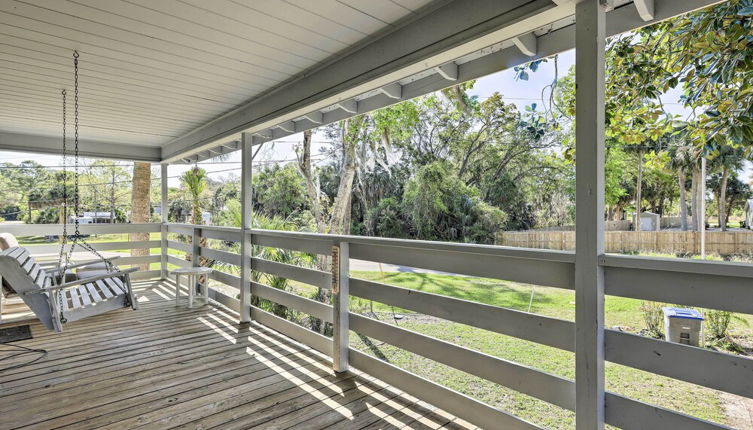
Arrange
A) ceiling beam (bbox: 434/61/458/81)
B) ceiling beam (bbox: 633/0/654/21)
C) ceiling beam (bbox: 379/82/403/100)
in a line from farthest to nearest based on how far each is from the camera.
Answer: ceiling beam (bbox: 379/82/403/100) < ceiling beam (bbox: 434/61/458/81) < ceiling beam (bbox: 633/0/654/21)

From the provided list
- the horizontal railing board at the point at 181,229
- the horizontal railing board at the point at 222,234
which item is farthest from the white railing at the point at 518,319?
the horizontal railing board at the point at 181,229

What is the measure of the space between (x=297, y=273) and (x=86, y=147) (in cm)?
501

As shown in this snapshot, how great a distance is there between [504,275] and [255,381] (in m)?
2.01

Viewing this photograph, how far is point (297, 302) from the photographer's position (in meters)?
3.80

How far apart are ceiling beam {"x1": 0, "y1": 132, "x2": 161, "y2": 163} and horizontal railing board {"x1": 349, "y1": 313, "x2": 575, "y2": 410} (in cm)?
589

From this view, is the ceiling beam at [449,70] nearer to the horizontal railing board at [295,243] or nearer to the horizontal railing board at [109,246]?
the horizontal railing board at [295,243]

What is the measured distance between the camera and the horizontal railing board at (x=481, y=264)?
6.17 feet

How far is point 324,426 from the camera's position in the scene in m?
2.26

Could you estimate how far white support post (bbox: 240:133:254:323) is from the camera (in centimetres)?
446

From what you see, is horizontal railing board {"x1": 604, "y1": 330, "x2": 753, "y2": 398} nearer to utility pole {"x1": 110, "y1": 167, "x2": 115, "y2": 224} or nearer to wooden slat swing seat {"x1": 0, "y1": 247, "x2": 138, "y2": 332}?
wooden slat swing seat {"x1": 0, "y1": 247, "x2": 138, "y2": 332}

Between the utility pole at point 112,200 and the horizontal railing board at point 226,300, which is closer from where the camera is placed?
the horizontal railing board at point 226,300

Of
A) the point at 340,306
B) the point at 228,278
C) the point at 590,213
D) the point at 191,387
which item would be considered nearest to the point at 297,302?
the point at 340,306

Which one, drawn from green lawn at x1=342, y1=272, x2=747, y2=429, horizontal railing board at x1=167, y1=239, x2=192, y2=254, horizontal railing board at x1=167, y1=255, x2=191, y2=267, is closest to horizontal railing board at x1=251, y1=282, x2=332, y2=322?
green lawn at x1=342, y1=272, x2=747, y2=429

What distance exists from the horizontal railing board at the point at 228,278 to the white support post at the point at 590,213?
391cm
